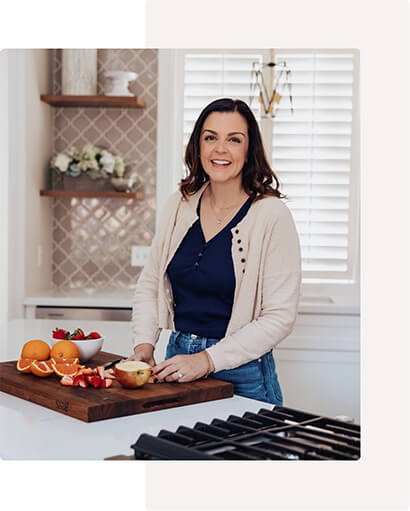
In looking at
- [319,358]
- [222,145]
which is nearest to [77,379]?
[222,145]

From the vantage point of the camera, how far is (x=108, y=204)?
298cm

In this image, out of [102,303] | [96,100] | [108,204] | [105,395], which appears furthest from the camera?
→ [108,204]

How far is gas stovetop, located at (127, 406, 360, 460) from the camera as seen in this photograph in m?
0.85

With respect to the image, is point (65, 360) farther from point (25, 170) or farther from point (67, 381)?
point (25, 170)

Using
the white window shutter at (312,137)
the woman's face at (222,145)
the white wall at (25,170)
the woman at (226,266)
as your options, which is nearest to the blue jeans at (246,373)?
the woman at (226,266)

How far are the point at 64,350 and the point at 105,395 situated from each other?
0.21 meters

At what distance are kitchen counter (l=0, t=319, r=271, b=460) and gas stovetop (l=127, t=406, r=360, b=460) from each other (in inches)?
2.7

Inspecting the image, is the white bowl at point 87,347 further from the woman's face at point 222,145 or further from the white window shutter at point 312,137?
the white window shutter at point 312,137

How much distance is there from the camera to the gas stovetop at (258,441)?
33.4 inches

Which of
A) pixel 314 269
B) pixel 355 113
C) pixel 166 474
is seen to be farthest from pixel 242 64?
pixel 166 474

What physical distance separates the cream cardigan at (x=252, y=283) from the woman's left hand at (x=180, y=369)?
0.05 m
